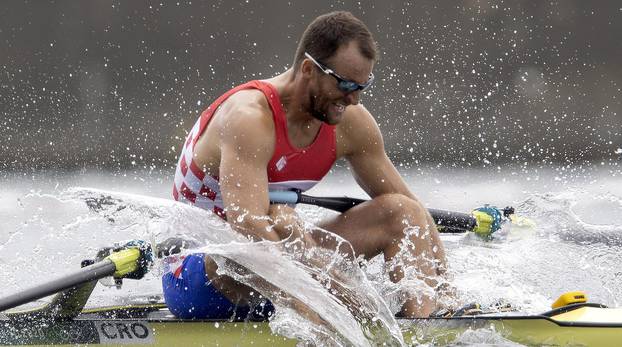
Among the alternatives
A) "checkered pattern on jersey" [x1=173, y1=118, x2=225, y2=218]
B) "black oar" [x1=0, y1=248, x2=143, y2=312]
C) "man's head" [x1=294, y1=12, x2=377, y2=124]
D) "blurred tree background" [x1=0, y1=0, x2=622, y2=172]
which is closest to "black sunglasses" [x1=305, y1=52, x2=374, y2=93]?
"man's head" [x1=294, y1=12, x2=377, y2=124]

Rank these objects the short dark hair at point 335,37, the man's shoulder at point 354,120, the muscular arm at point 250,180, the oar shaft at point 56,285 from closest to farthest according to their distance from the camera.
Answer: the muscular arm at point 250,180 < the oar shaft at point 56,285 < the short dark hair at point 335,37 < the man's shoulder at point 354,120

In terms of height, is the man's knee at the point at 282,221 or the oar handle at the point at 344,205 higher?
the man's knee at the point at 282,221

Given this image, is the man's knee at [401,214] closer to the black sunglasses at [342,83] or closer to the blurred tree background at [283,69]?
the black sunglasses at [342,83]

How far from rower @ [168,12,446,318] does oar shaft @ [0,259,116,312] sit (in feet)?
1.31

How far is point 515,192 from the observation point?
9383 millimetres

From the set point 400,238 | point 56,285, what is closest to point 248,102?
point 400,238

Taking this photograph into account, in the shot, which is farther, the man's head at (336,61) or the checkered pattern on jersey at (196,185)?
the checkered pattern on jersey at (196,185)

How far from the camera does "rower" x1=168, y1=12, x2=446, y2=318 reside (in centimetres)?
490

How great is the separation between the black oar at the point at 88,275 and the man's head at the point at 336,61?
1061 mm

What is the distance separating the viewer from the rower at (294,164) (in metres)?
4.90

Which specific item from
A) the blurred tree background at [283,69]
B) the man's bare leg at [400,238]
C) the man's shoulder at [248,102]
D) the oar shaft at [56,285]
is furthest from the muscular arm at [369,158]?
the blurred tree background at [283,69]

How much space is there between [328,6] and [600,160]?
2614 mm

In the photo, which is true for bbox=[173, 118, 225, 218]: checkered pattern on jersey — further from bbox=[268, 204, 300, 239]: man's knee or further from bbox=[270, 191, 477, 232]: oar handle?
bbox=[268, 204, 300, 239]: man's knee

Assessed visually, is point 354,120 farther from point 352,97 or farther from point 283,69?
point 283,69
